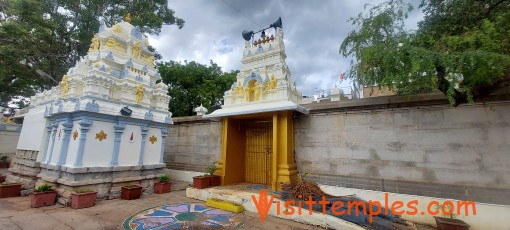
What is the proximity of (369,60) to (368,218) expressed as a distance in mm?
3322

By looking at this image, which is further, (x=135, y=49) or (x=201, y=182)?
(x=135, y=49)

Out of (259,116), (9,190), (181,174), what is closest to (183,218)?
(259,116)

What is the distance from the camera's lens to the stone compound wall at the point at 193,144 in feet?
30.3

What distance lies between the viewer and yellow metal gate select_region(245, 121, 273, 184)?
Result: 317 inches

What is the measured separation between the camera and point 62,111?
708 cm

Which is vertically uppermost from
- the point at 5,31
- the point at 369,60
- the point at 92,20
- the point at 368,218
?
the point at 92,20

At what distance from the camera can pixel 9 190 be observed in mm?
6965

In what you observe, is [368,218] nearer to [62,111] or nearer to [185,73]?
[62,111]

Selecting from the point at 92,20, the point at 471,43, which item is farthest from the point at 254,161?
the point at 92,20

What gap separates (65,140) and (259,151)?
243 inches

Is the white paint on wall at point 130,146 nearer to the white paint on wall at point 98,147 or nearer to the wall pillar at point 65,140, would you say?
the white paint on wall at point 98,147

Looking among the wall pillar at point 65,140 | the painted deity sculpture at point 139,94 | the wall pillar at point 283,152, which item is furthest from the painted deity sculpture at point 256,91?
the wall pillar at point 65,140

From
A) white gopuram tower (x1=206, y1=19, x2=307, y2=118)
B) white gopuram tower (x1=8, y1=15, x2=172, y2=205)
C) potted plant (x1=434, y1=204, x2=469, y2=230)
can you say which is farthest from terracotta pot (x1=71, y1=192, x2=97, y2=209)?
potted plant (x1=434, y1=204, x2=469, y2=230)

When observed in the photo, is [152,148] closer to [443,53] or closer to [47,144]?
[47,144]
